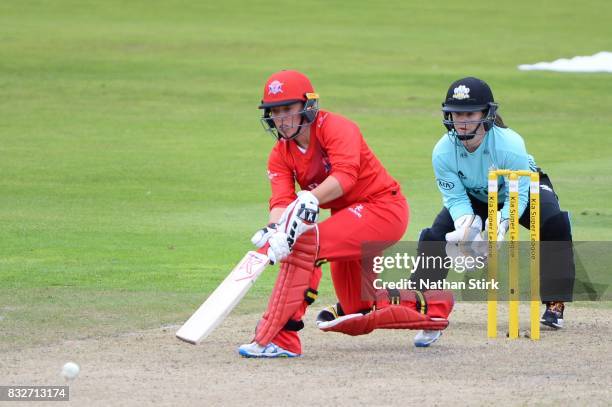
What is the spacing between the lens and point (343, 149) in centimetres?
717

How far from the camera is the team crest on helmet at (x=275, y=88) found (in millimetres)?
7242

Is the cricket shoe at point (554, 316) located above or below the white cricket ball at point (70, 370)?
below

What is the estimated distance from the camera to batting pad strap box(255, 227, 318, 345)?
7.05 meters

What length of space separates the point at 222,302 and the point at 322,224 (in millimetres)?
704

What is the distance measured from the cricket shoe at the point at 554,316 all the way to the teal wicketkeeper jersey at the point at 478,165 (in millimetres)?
631

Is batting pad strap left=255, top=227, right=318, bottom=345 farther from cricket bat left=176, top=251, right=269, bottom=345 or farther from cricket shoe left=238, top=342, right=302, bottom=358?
cricket bat left=176, top=251, right=269, bottom=345

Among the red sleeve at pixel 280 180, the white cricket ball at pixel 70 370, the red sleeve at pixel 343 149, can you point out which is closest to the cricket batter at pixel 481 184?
the red sleeve at pixel 343 149

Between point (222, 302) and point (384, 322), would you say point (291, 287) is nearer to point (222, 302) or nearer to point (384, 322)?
point (222, 302)

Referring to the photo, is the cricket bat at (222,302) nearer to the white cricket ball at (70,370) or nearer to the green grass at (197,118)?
the white cricket ball at (70,370)

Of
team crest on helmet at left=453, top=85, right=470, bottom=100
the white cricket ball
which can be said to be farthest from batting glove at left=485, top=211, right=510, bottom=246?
the white cricket ball

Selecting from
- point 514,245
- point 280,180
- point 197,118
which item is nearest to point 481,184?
point 514,245

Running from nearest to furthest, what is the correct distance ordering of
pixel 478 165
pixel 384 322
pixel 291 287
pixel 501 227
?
pixel 291 287, pixel 384 322, pixel 501 227, pixel 478 165

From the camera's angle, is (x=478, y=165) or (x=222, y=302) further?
(x=478, y=165)

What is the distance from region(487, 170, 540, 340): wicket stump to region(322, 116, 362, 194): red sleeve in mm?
851
